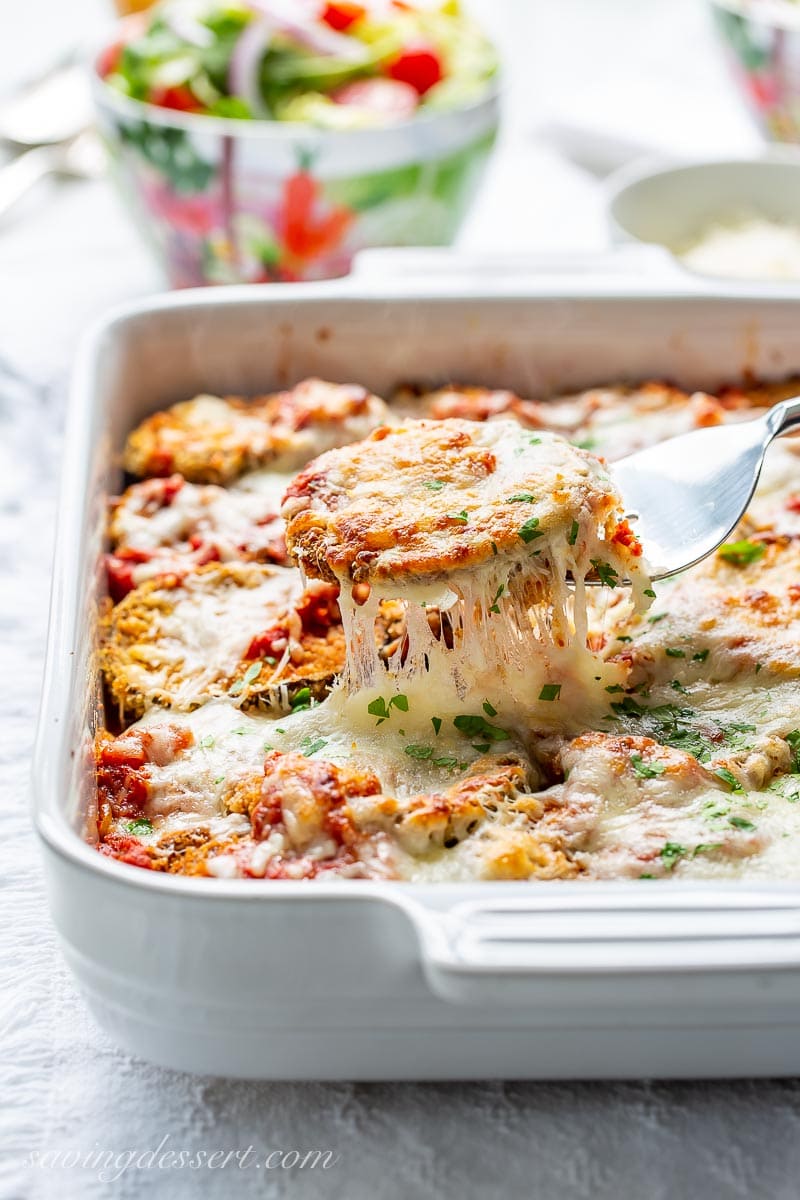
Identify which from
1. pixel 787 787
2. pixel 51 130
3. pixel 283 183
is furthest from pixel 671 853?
pixel 51 130

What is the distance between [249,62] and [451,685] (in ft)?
8.47

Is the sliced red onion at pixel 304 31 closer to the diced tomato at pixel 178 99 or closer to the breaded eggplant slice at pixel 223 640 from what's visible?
the diced tomato at pixel 178 99

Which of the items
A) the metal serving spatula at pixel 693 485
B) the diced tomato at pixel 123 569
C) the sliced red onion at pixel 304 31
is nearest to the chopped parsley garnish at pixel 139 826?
the diced tomato at pixel 123 569

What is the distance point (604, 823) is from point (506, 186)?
11.1 ft

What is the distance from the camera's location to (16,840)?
2523 millimetres

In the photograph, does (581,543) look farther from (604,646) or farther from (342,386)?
(342,386)

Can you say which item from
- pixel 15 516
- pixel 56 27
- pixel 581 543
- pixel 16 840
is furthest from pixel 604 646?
pixel 56 27

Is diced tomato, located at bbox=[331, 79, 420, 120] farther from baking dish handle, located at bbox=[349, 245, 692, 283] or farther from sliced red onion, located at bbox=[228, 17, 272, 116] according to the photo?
baking dish handle, located at bbox=[349, 245, 692, 283]

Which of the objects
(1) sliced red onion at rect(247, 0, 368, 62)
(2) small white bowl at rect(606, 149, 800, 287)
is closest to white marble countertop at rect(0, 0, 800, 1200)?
(1) sliced red onion at rect(247, 0, 368, 62)

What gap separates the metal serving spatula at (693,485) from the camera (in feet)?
8.00

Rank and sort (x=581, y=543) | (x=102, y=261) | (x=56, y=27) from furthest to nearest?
(x=56, y=27) < (x=102, y=261) < (x=581, y=543)

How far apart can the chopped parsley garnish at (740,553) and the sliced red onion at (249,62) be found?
228 centimetres

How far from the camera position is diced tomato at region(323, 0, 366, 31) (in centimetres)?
428

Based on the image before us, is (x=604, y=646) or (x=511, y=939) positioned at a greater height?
(x=511, y=939)
